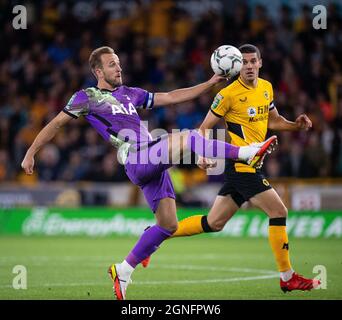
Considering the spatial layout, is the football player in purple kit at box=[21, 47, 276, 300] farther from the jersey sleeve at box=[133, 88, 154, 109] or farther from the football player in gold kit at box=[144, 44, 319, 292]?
the football player in gold kit at box=[144, 44, 319, 292]

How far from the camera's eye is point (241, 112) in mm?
9562

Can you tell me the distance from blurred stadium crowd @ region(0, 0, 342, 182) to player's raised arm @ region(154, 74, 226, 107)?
8.47 meters

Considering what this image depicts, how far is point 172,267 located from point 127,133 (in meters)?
3.69

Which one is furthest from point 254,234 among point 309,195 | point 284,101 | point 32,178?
point 32,178

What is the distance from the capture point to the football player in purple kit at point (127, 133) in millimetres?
8766

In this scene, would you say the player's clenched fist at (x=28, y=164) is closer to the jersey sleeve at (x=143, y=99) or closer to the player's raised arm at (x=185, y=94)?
the jersey sleeve at (x=143, y=99)

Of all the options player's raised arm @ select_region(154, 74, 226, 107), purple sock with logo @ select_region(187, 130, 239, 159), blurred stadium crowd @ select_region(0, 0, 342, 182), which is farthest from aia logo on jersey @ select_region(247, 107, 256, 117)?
blurred stadium crowd @ select_region(0, 0, 342, 182)


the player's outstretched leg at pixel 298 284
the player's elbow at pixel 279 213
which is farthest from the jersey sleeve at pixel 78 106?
the player's outstretched leg at pixel 298 284

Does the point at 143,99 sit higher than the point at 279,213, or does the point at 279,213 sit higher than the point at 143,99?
the point at 143,99

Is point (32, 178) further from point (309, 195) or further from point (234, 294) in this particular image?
point (234, 294)

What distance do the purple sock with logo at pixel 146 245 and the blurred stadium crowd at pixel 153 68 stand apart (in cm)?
859

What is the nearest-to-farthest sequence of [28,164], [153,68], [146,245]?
[28,164] → [146,245] → [153,68]

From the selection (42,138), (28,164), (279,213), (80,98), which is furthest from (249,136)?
(28,164)

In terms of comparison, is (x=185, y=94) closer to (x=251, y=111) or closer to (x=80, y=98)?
(x=251, y=111)
